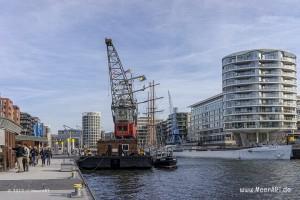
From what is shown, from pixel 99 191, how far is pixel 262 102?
372ft

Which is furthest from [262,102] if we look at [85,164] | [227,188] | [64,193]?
[64,193]

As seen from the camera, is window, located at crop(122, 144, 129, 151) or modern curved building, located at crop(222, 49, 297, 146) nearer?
window, located at crop(122, 144, 129, 151)

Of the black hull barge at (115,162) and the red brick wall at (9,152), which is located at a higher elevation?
the red brick wall at (9,152)

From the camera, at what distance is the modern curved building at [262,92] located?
142 metres

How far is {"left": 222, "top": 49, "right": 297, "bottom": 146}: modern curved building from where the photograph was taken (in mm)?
141625

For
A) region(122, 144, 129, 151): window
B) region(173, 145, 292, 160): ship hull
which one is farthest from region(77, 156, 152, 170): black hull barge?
region(173, 145, 292, 160): ship hull

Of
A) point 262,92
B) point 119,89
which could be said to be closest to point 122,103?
point 119,89

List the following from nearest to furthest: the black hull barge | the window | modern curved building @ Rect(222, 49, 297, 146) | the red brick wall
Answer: the red brick wall, the black hull barge, the window, modern curved building @ Rect(222, 49, 297, 146)

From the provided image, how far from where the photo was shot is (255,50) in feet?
468

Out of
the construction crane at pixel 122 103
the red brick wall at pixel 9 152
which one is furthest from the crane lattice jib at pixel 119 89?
the red brick wall at pixel 9 152

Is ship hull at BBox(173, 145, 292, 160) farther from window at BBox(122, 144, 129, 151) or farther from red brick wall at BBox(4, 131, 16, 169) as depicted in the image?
red brick wall at BBox(4, 131, 16, 169)

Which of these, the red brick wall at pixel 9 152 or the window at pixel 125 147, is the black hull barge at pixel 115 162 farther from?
the red brick wall at pixel 9 152

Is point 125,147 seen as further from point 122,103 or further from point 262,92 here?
point 262,92

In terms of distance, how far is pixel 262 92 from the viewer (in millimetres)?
143250
